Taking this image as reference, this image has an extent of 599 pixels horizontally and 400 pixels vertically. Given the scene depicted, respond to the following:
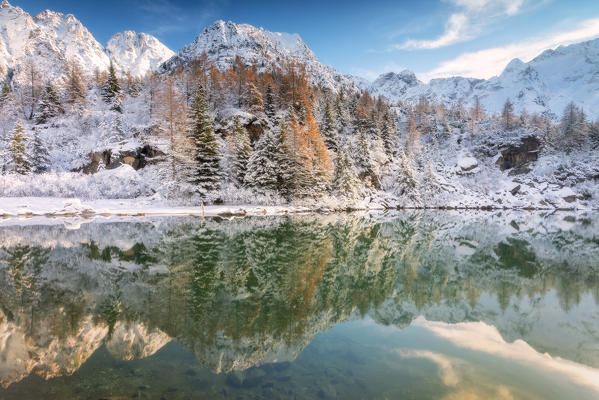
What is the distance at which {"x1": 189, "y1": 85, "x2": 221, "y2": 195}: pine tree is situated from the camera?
34.7m

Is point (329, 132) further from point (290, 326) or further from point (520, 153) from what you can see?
point (520, 153)

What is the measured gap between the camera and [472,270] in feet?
34.9

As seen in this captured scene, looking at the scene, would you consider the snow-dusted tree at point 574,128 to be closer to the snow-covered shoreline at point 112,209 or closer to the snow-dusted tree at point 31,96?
the snow-covered shoreline at point 112,209

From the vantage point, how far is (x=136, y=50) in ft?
559

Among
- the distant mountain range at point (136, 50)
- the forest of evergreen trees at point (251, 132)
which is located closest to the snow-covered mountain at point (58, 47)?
the distant mountain range at point (136, 50)

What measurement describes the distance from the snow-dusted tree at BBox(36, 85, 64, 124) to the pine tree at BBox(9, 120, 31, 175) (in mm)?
18066

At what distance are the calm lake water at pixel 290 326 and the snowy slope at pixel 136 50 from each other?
188 m

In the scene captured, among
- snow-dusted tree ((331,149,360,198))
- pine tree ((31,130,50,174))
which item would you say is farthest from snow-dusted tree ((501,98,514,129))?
pine tree ((31,130,50,174))

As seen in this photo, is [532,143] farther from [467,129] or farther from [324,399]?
[324,399]

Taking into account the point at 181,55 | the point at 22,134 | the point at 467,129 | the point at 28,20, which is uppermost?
the point at 28,20

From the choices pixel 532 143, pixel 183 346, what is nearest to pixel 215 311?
pixel 183 346

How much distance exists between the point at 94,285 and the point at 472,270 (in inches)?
507

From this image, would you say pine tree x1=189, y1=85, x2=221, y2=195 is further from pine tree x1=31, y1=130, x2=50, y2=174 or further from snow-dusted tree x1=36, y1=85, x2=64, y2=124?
snow-dusted tree x1=36, y1=85, x2=64, y2=124

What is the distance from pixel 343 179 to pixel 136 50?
19053cm
